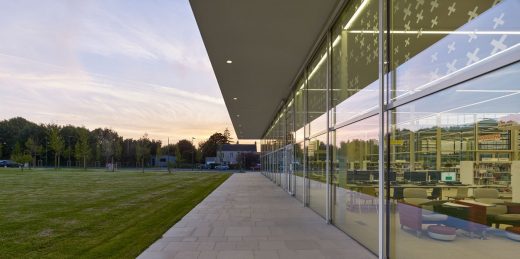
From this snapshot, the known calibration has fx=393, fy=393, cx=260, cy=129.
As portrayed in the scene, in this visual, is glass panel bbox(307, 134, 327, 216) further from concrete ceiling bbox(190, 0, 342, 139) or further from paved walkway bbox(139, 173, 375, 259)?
concrete ceiling bbox(190, 0, 342, 139)

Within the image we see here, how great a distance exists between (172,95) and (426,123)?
90.8 feet

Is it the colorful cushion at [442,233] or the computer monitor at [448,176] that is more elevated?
the computer monitor at [448,176]

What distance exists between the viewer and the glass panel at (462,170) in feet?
8.71

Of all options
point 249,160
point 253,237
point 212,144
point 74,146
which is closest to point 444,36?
point 253,237

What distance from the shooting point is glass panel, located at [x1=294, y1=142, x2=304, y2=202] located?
13.4 metres

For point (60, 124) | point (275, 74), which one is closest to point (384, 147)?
point (275, 74)

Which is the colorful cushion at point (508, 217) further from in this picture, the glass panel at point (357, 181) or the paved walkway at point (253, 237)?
the paved walkway at point (253, 237)

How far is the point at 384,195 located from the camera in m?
5.13

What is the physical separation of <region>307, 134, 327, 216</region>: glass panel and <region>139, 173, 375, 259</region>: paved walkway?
0.38 meters

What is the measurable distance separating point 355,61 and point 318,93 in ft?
11.2

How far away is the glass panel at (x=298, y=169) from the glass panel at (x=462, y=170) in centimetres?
869

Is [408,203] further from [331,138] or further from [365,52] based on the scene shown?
[331,138]

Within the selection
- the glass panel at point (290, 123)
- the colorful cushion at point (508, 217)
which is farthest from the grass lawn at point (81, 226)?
the glass panel at point (290, 123)

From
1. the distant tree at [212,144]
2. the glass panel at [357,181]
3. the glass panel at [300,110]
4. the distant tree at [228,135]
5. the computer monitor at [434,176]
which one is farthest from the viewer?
the distant tree at [228,135]
